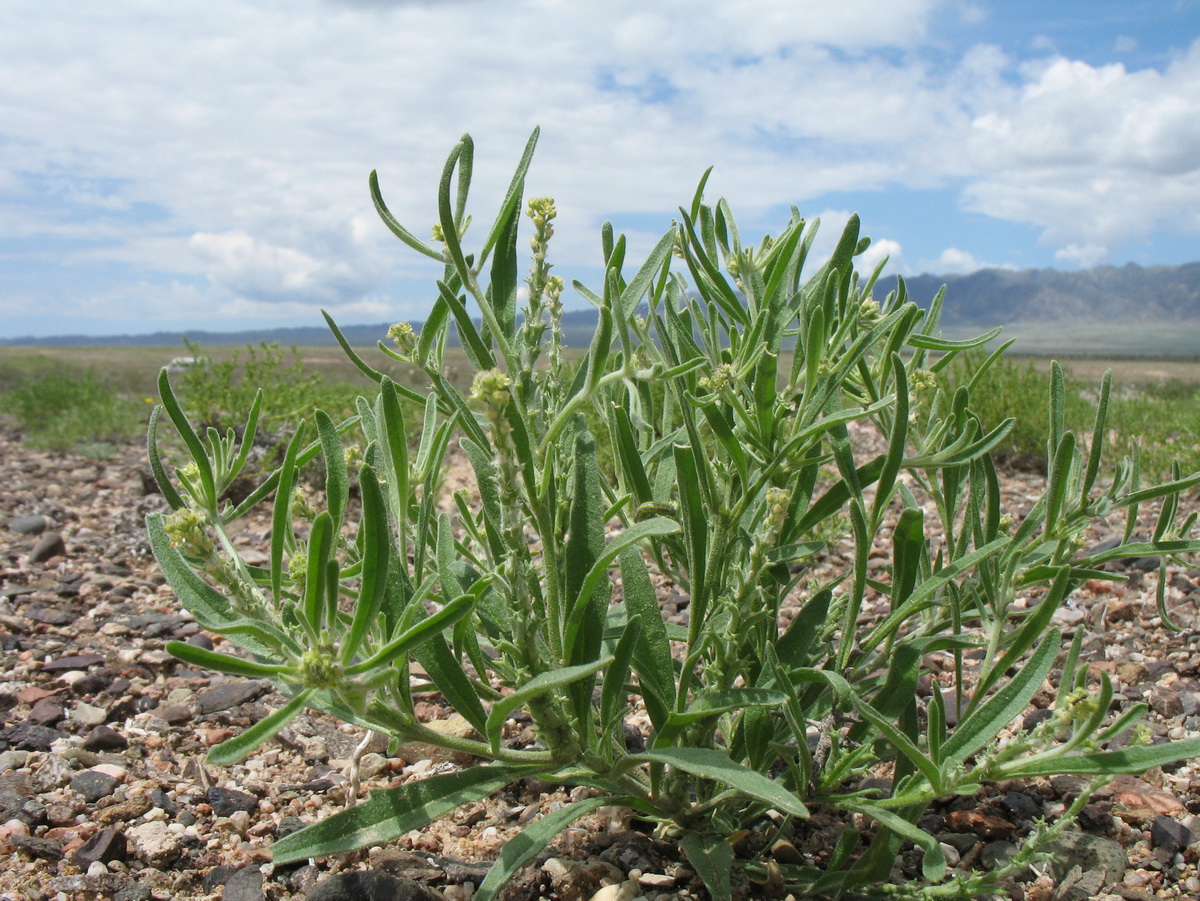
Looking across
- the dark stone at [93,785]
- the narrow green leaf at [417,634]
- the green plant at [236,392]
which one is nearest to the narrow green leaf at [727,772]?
the narrow green leaf at [417,634]

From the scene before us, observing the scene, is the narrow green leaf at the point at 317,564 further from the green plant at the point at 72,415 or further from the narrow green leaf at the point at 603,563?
the green plant at the point at 72,415

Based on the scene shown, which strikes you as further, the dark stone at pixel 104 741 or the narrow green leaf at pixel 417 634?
the dark stone at pixel 104 741

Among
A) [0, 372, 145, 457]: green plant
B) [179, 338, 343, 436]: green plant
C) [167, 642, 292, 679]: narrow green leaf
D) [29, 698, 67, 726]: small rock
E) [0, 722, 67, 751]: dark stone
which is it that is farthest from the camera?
[0, 372, 145, 457]: green plant

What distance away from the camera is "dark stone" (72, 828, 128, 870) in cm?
169

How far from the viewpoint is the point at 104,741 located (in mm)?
2270

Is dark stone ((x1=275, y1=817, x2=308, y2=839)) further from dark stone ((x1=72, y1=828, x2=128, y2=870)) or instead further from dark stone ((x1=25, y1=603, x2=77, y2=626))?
dark stone ((x1=25, y1=603, x2=77, y2=626))

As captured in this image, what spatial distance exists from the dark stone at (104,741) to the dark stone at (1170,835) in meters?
2.48

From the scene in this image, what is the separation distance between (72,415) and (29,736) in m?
8.32

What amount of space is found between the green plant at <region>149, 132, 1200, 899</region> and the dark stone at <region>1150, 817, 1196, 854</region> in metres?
0.43

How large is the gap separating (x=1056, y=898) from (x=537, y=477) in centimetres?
128

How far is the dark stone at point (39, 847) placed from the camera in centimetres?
170

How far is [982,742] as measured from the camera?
1.27m

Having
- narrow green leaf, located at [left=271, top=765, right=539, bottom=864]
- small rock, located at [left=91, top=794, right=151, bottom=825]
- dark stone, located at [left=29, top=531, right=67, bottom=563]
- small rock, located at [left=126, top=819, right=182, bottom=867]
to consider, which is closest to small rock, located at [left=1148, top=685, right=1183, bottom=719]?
narrow green leaf, located at [left=271, top=765, right=539, bottom=864]

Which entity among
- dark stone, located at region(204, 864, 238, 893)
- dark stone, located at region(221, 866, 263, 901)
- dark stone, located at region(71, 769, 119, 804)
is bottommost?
dark stone, located at region(204, 864, 238, 893)
